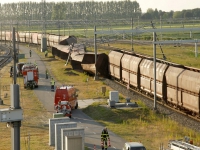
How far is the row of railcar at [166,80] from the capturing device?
34125 millimetres

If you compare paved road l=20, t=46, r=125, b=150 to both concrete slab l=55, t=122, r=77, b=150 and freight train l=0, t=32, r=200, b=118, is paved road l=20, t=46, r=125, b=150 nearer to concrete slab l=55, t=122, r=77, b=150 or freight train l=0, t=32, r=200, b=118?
concrete slab l=55, t=122, r=77, b=150

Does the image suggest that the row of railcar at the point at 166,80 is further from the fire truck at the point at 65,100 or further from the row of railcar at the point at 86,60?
the fire truck at the point at 65,100

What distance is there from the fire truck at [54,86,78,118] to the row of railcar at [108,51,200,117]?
7474 millimetres

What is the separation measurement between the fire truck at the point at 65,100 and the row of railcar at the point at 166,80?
7474 mm

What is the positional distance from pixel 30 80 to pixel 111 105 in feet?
52.6

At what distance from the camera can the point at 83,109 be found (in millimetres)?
40688

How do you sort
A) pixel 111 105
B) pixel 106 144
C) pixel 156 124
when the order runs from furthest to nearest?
pixel 111 105, pixel 156 124, pixel 106 144

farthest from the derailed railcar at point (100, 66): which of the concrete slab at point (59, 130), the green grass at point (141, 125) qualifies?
the concrete slab at point (59, 130)

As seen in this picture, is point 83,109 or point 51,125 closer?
point 51,125

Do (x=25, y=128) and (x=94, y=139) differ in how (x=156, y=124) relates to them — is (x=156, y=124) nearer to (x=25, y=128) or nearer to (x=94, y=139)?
(x=94, y=139)

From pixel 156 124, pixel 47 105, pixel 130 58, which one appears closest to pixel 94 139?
pixel 156 124

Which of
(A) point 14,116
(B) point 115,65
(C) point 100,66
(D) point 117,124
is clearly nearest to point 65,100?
(D) point 117,124

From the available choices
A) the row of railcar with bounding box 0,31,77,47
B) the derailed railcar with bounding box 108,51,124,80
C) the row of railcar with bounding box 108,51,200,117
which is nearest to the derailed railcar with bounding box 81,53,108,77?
the derailed railcar with bounding box 108,51,124,80

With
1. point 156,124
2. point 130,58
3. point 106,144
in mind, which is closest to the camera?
point 106,144
